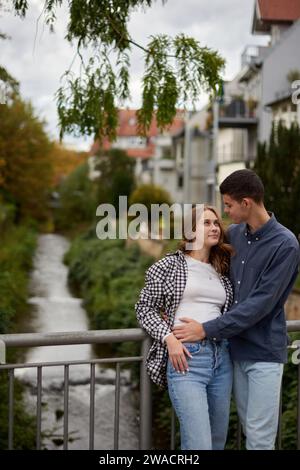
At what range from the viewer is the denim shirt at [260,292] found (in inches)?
105

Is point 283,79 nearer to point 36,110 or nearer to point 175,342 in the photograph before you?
point 175,342

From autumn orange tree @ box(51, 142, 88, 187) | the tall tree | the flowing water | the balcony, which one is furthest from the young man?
autumn orange tree @ box(51, 142, 88, 187)

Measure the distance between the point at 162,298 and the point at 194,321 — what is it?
179mm

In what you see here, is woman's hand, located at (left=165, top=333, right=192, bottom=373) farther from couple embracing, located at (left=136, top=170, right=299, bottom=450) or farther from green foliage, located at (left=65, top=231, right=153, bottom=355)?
green foliage, located at (left=65, top=231, right=153, bottom=355)

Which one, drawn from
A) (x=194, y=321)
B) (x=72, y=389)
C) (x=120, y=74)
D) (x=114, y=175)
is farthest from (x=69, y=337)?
(x=114, y=175)

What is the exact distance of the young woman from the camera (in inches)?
106

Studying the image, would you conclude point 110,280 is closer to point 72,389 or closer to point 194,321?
point 72,389

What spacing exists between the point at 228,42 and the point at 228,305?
340cm

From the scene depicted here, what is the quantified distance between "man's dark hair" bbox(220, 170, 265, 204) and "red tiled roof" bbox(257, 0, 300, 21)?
9.26 feet

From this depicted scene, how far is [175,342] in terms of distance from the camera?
2.71 m

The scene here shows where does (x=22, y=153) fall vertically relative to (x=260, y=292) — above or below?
above

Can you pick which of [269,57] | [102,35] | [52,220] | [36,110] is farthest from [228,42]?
[52,220]

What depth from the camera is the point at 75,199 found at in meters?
45.7

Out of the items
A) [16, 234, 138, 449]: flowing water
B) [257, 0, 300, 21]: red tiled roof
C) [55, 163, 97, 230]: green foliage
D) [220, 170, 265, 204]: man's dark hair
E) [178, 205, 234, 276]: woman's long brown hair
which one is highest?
[257, 0, 300, 21]: red tiled roof
